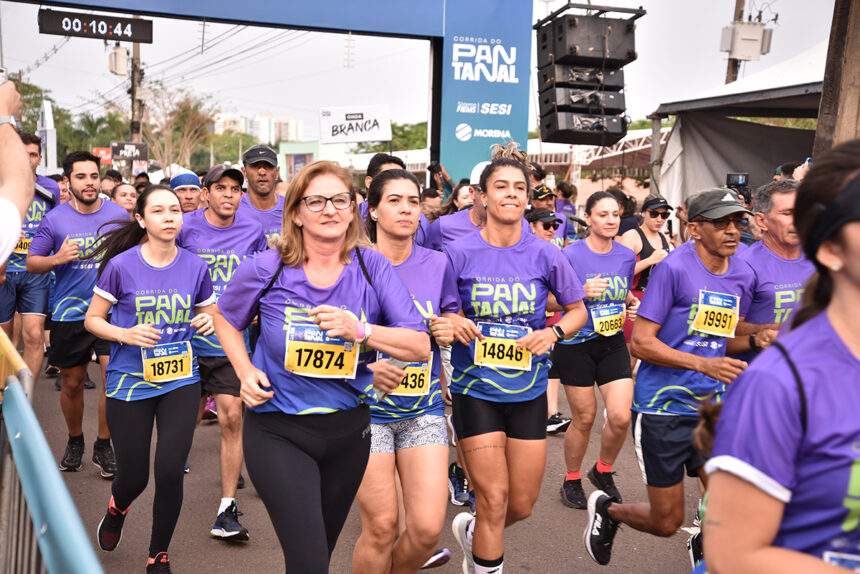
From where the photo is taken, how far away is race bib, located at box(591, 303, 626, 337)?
612 centimetres

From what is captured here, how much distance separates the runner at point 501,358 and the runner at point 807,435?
2575 mm

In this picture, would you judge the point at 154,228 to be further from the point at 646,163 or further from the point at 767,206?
the point at 646,163

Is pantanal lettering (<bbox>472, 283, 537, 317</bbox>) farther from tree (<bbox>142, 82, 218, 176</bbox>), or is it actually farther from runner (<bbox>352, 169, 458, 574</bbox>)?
tree (<bbox>142, 82, 218, 176</bbox>)

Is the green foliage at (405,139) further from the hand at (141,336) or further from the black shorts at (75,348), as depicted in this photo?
the hand at (141,336)

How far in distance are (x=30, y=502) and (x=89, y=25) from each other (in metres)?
13.0

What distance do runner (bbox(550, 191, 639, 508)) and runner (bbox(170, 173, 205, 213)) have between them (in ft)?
12.7

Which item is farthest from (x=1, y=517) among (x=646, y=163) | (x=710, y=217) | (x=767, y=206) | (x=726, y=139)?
(x=646, y=163)

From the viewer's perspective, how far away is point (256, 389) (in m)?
3.26

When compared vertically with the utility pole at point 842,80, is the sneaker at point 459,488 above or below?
below

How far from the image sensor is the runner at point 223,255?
5.58 metres

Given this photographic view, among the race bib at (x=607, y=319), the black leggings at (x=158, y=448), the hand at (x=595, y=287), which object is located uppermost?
the hand at (x=595, y=287)

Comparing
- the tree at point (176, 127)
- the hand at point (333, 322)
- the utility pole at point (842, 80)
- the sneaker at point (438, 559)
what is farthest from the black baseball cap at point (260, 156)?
the tree at point (176, 127)

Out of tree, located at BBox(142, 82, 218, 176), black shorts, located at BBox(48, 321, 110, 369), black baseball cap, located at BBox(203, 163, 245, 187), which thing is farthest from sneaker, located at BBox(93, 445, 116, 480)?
tree, located at BBox(142, 82, 218, 176)

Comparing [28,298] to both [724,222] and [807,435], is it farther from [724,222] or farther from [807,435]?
[807,435]
